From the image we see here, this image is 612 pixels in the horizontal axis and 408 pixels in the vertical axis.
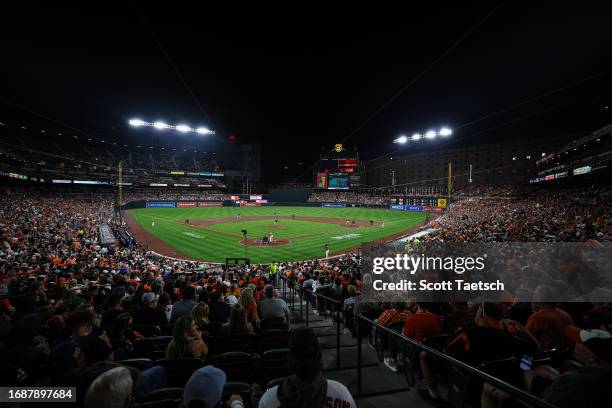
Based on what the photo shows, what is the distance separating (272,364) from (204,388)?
1.62 m

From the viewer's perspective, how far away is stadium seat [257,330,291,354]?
504 centimetres

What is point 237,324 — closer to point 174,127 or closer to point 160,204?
point 160,204

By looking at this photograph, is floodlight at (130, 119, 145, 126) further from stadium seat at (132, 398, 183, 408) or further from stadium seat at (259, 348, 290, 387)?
stadium seat at (132, 398, 183, 408)

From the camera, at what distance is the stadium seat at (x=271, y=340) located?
5039mm

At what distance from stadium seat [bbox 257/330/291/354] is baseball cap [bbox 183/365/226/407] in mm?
2176

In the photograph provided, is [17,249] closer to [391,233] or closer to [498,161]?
[391,233]

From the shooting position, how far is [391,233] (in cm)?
3722

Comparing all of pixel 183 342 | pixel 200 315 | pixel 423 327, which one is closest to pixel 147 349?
pixel 200 315

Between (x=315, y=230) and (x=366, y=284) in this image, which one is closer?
(x=366, y=284)

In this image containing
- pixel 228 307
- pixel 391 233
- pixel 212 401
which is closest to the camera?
pixel 212 401

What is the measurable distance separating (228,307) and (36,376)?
3.43 meters

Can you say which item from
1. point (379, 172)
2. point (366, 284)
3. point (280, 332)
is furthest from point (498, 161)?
point (280, 332)

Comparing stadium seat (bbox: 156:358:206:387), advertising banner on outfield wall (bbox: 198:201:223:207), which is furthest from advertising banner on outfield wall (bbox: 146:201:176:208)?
stadium seat (bbox: 156:358:206:387)

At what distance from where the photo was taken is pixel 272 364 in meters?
4.18
